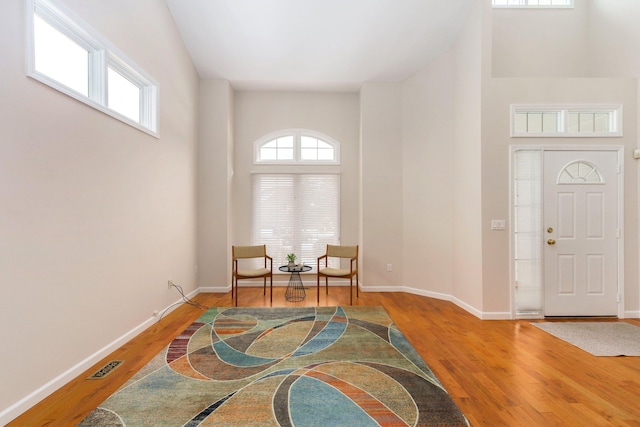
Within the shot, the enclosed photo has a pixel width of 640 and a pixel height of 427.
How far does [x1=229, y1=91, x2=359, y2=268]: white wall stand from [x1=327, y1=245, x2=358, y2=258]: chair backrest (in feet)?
1.79

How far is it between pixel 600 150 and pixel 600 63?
161 centimetres

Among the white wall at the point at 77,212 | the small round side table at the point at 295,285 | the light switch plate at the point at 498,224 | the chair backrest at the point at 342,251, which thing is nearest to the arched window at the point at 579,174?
the light switch plate at the point at 498,224

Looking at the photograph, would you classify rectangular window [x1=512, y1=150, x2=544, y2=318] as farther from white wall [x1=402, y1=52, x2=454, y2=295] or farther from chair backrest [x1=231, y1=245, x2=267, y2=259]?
chair backrest [x1=231, y1=245, x2=267, y2=259]

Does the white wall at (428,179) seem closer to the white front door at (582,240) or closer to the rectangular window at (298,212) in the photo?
the white front door at (582,240)

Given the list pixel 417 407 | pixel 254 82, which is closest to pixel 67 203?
pixel 417 407

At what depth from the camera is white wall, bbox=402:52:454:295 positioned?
15.3 feet

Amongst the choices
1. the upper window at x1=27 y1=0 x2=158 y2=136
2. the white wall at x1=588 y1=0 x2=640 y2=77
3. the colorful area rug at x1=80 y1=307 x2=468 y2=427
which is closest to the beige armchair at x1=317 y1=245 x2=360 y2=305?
the colorful area rug at x1=80 y1=307 x2=468 y2=427

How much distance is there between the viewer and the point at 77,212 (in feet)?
8.01

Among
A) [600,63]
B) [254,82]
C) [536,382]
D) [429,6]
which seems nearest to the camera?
[536,382]

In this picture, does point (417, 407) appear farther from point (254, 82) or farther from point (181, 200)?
point (254, 82)

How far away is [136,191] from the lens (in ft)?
10.7

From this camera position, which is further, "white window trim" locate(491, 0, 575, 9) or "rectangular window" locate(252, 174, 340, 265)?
"rectangular window" locate(252, 174, 340, 265)

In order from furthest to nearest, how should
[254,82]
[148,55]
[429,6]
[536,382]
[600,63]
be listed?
[254,82], [600,63], [429,6], [148,55], [536,382]

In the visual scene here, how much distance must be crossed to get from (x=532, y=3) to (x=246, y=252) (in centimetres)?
615
